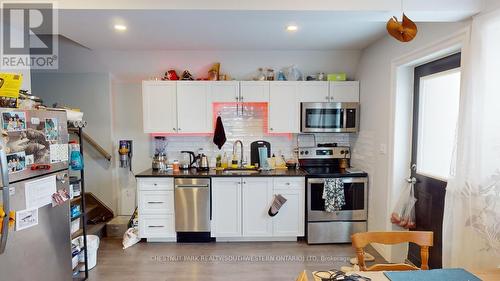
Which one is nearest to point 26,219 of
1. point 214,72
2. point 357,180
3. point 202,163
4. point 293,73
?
point 202,163

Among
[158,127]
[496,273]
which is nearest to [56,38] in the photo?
[158,127]

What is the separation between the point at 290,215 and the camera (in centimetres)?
334

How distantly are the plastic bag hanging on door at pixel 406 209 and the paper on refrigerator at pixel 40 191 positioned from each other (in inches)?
125

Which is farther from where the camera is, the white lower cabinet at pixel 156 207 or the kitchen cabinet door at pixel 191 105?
the kitchen cabinet door at pixel 191 105

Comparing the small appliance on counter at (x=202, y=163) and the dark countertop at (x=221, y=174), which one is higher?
the small appliance on counter at (x=202, y=163)

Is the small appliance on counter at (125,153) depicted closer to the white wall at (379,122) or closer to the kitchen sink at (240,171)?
the kitchen sink at (240,171)

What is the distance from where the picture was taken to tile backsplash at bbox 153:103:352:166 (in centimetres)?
386

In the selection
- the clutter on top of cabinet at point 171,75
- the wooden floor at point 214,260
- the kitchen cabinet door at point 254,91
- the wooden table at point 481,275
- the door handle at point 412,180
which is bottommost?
the wooden floor at point 214,260

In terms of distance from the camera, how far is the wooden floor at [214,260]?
8.73 ft

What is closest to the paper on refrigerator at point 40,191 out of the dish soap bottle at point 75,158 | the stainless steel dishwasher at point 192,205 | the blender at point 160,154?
the dish soap bottle at point 75,158

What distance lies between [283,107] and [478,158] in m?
2.19

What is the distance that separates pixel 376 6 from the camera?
6.15 ft

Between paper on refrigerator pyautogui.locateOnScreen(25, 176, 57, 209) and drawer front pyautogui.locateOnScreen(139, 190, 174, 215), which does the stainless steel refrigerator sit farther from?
drawer front pyautogui.locateOnScreen(139, 190, 174, 215)

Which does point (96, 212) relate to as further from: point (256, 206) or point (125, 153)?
point (256, 206)
